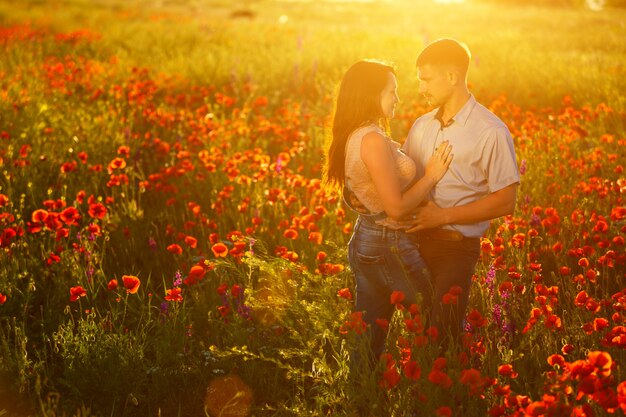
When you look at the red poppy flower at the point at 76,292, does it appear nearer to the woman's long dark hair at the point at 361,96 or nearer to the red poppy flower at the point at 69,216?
the red poppy flower at the point at 69,216

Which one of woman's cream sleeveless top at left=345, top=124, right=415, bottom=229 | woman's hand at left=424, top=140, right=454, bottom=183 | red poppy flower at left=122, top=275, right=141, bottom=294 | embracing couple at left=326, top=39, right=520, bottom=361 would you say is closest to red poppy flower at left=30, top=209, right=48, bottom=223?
red poppy flower at left=122, top=275, right=141, bottom=294

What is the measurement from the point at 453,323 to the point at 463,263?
0.26 meters

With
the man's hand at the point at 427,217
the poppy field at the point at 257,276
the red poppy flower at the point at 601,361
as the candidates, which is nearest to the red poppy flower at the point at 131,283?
the poppy field at the point at 257,276

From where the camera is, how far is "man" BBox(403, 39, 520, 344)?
2.72 m

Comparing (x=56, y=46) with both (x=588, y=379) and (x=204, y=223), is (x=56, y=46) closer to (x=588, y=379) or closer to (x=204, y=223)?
(x=204, y=223)

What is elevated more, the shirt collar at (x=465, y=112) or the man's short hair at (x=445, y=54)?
the man's short hair at (x=445, y=54)

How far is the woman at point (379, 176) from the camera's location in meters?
2.63

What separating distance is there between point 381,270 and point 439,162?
52 centimetres

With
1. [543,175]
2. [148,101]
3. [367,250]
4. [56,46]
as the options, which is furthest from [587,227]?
Result: [56,46]

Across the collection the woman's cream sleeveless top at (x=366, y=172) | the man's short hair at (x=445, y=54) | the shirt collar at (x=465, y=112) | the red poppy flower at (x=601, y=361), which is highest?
the man's short hair at (x=445, y=54)

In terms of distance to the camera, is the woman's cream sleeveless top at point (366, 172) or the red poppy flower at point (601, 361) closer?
the red poppy flower at point (601, 361)

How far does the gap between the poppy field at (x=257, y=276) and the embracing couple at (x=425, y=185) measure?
0.58 feet

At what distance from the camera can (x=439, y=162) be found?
8.96 ft

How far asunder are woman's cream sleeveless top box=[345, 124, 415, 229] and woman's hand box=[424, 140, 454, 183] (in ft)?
0.30
